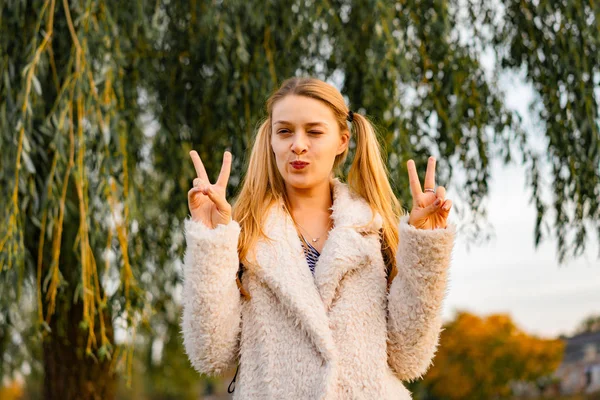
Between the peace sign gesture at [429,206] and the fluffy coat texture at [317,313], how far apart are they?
0.09 ft

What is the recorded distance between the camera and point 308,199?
180 cm

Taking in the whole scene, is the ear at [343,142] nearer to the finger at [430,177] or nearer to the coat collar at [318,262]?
the coat collar at [318,262]

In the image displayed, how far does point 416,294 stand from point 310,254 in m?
0.26

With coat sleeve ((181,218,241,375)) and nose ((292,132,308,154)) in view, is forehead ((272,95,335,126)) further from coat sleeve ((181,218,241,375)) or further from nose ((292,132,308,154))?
coat sleeve ((181,218,241,375))

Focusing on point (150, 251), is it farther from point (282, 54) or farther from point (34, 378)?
point (34, 378)

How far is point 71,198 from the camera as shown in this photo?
163 inches

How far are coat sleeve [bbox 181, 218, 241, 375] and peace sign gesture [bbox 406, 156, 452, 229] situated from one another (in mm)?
351

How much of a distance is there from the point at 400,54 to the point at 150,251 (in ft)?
5.44

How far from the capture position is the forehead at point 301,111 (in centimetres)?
171

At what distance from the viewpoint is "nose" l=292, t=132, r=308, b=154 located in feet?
5.52

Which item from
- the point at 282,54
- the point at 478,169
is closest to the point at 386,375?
the point at 282,54

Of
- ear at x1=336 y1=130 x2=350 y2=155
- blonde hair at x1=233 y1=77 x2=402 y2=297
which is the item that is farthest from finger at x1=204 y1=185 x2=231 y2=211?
ear at x1=336 y1=130 x2=350 y2=155

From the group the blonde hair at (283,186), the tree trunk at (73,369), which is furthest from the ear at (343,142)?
the tree trunk at (73,369)

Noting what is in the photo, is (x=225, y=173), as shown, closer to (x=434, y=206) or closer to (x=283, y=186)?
(x=283, y=186)
